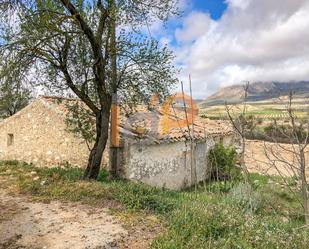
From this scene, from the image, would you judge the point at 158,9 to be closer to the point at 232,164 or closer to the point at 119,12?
the point at 119,12

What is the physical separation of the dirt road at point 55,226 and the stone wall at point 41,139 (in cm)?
592

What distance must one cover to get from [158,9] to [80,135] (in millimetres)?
6089

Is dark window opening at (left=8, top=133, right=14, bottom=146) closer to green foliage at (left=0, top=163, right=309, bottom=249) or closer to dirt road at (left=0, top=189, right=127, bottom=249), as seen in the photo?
green foliage at (left=0, top=163, right=309, bottom=249)

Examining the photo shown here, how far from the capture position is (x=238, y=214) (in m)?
6.95

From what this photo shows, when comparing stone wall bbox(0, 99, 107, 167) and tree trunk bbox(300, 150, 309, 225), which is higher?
stone wall bbox(0, 99, 107, 167)

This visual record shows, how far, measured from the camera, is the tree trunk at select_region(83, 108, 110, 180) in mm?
11281

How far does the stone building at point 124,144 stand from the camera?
13.9 m

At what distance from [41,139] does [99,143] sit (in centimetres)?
554

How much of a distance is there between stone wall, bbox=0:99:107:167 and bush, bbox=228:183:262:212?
6764 millimetres

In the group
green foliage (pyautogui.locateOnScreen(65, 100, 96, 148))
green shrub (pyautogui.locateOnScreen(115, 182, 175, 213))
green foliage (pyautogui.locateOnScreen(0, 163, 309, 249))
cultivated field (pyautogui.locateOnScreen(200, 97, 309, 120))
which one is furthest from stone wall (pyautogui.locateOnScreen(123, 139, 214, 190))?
cultivated field (pyautogui.locateOnScreen(200, 97, 309, 120))

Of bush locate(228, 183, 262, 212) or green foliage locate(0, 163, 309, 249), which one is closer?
green foliage locate(0, 163, 309, 249)

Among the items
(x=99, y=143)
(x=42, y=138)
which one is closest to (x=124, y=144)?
(x=99, y=143)

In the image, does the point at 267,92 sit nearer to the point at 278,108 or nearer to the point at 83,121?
the point at 278,108

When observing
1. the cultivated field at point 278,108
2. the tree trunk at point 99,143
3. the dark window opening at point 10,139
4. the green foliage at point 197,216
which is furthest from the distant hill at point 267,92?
the dark window opening at point 10,139
